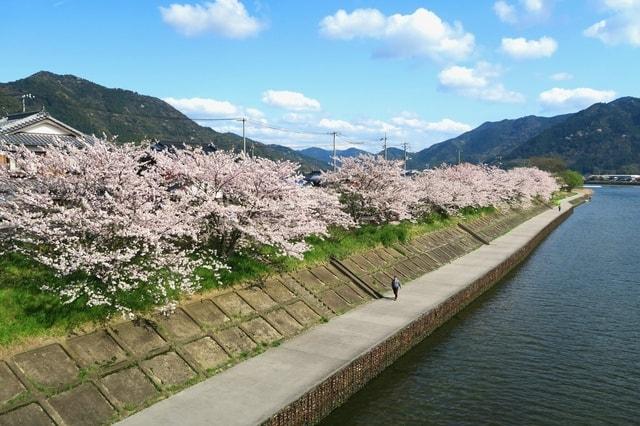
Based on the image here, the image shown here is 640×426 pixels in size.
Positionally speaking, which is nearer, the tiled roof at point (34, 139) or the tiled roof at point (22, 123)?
the tiled roof at point (34, 139)

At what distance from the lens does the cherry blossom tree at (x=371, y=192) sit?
134ft

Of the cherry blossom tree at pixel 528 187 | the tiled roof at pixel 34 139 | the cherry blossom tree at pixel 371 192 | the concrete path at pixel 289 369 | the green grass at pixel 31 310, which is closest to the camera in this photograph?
the concrete path at pixel 289 369

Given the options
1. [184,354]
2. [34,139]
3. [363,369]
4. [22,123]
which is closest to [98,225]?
[184,354]

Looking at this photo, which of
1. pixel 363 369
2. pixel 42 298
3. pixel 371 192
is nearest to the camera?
pixel 42 298

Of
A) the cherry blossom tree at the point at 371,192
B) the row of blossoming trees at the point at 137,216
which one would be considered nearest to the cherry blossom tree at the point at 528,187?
the cherry blossom tree at the point at 371,192

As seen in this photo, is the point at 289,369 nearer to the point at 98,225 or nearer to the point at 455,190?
the point at 98,225

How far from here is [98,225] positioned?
54.9 ft

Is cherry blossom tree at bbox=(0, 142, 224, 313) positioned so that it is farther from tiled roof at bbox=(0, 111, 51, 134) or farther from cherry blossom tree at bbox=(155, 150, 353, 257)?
tiled roof at bbox=(0, 111, 51, 134)

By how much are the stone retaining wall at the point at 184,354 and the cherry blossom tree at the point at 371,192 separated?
13.3 meters

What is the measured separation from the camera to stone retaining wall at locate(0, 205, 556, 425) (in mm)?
13422

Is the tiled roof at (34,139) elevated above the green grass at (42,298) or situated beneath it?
elevated above

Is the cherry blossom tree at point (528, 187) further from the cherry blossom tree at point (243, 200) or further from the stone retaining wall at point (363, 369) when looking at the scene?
the cherry blossom tree at point (243, 200)

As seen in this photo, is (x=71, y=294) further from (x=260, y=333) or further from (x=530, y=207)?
(x=530, y=207)

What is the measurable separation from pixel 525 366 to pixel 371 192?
72.1 ft
